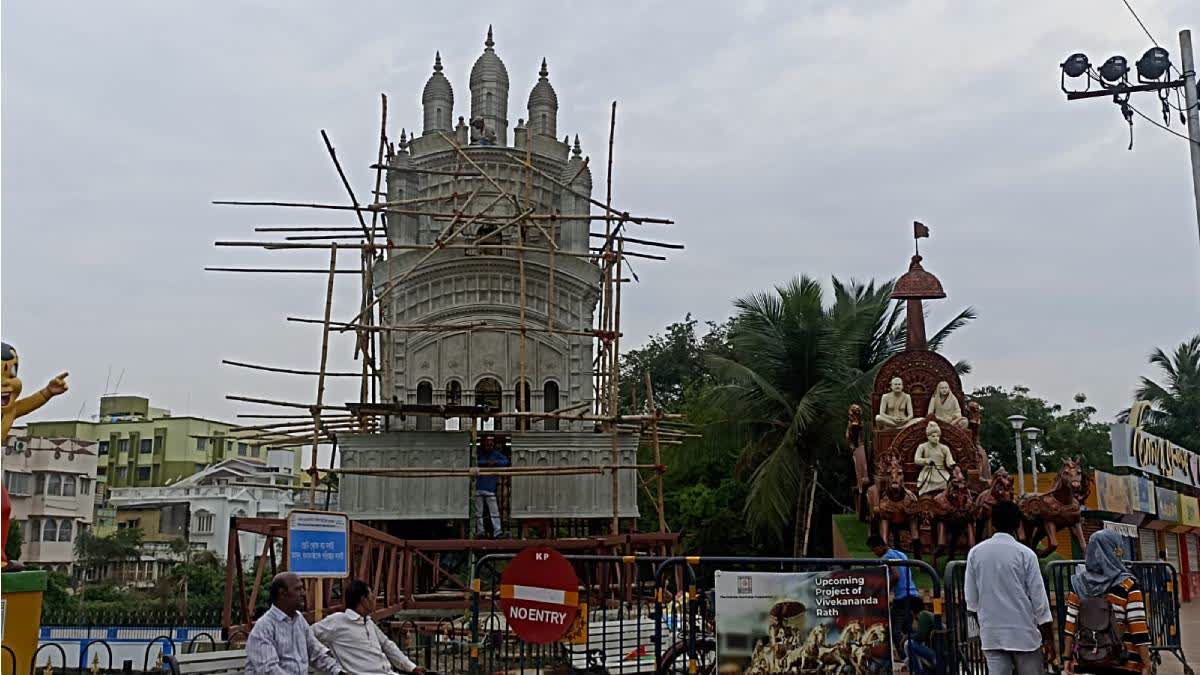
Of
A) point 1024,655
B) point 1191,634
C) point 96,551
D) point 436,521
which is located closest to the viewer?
point 1024,655

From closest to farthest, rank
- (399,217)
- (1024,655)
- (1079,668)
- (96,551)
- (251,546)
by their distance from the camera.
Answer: (1024,655), (1079,668), (399,217), (96,551), (251,546)

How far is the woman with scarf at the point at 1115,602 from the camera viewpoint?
7.86m

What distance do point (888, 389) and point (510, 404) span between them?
752 centimetres

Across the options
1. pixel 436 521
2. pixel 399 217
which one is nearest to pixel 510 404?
pixel 436 521

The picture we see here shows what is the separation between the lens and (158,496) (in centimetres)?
5541

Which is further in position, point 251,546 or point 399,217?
point 251,546

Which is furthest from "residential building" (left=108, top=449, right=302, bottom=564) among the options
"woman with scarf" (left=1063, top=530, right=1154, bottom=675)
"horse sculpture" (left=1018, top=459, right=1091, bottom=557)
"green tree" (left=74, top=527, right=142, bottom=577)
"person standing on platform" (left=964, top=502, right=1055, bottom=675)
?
"person standing on platform" (left=964, top=502, right=1055, bottom=675)

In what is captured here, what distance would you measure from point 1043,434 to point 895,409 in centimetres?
2091

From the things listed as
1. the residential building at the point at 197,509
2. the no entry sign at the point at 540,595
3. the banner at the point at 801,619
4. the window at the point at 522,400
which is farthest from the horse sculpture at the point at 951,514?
the residential building at the point at 197,509

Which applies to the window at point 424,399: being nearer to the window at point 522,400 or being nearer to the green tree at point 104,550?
the window at point 522,400

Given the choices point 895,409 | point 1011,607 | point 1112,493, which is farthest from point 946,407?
point 1011,607

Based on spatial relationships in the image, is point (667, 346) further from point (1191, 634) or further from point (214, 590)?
point (1191, 634)

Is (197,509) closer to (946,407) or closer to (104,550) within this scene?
(104,550)

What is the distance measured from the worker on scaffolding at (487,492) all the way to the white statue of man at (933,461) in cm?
780
